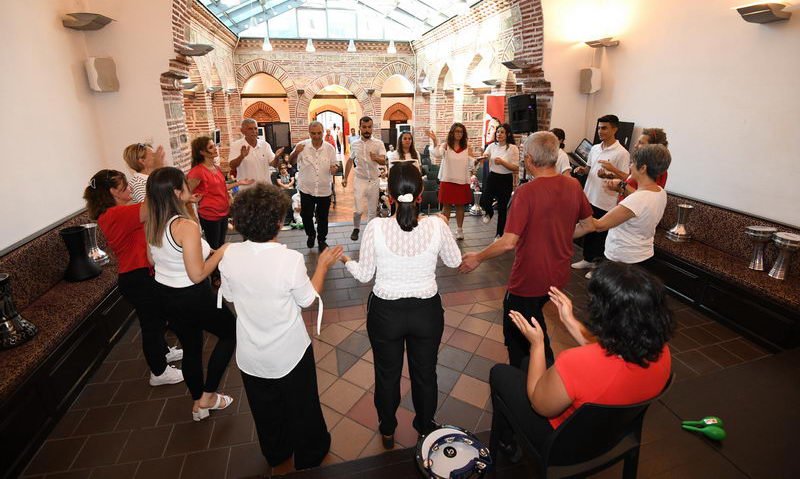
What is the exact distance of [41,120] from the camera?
3818 millimetres

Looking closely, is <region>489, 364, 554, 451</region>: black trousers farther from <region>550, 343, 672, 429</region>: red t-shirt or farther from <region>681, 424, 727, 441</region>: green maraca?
<region>681, 424, 727, 441</region>: green maraca

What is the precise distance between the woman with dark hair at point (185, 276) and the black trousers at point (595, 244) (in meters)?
4.05

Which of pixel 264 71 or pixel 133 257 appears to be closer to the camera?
pixel 133 257

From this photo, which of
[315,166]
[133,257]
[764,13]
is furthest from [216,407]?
[764,13]

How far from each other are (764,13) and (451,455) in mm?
4483

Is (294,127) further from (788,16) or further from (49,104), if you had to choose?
(788,16)

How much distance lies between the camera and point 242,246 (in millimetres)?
1796

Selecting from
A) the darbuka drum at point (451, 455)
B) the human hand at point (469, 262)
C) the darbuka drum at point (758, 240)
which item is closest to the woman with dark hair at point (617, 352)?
the darbuka drum at point (451, 455)

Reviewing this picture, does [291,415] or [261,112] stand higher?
[261,112]

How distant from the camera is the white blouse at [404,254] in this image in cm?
193

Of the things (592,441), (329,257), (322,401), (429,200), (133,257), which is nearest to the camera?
(592,441)

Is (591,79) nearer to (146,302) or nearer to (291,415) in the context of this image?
(291,415)

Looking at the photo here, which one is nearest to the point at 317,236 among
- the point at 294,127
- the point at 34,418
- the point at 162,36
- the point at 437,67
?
the point at 162,36

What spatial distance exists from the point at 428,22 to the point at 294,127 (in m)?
5.66
